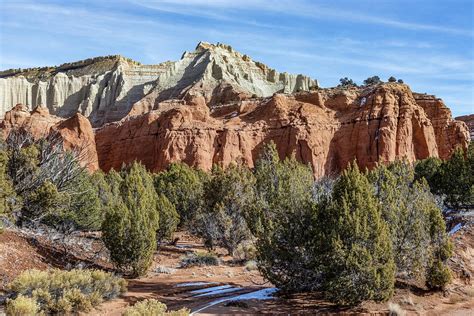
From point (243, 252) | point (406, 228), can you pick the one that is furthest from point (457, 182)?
point (406, 228)

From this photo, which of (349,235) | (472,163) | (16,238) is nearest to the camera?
(349,235)

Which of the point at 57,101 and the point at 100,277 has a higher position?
the point at 57,101

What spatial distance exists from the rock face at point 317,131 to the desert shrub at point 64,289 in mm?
46669

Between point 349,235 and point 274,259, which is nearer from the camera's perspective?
point 349,235

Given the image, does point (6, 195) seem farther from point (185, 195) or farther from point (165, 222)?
point (185, 195)

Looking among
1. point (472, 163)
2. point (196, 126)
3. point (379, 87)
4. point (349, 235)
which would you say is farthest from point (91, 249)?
point (379, 87)

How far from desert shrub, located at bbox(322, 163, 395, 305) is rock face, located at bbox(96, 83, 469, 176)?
46140 millimetres

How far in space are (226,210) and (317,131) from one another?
37.9 meters

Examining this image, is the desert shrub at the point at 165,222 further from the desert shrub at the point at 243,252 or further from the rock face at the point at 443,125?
the rock face at the point at 443,125

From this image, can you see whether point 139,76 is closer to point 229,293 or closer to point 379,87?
point 379,87

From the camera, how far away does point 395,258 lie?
60.6 ft

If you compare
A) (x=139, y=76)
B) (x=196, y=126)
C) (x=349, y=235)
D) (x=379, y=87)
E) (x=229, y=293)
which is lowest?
(x=229, y=293)

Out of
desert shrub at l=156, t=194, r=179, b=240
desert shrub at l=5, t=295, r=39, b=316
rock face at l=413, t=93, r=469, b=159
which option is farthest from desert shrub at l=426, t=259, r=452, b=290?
rock face at l=413, t=93, r=469, b=159

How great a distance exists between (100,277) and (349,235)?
9.05m
